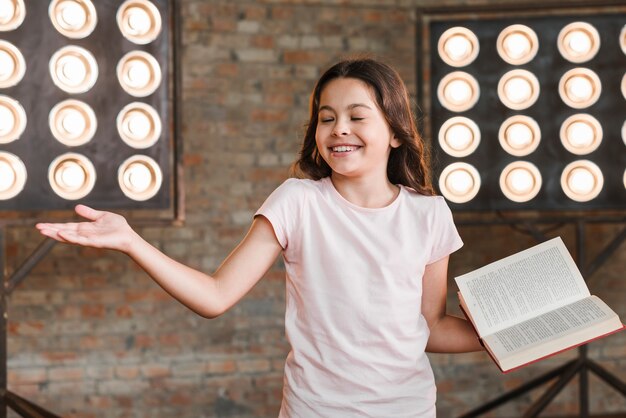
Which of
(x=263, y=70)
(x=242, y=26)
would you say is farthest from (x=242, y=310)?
(x=242, y=26)

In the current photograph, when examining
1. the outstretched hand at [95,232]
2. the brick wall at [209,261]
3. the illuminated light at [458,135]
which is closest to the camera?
the outstretched hand at [95,232]

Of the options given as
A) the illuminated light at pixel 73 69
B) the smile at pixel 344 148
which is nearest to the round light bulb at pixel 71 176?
the illuminated light at pixel 73 69

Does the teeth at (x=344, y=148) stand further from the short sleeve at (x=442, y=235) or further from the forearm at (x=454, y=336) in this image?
the forearm at (x=454, y=336)

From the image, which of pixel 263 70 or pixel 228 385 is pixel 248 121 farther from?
pixel 228 385

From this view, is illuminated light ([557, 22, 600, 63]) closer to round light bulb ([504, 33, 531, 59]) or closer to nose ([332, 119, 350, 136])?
round light bulb ([504, 33, 531, 59])

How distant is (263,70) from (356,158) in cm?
188

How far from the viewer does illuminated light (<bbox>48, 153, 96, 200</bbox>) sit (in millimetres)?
2182

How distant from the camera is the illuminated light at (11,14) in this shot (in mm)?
2158

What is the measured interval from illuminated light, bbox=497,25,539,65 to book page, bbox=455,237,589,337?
1196 millimetres

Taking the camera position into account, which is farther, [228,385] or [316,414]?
[228,385]

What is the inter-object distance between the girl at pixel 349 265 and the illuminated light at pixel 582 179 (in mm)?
1183

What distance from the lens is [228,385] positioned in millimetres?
3143

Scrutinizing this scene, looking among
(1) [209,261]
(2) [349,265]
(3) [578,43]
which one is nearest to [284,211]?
(2) [349,265]

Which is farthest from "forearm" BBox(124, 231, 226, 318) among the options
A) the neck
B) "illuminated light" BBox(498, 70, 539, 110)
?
"illuminated light" BBox(498, 70, 539, 110)
